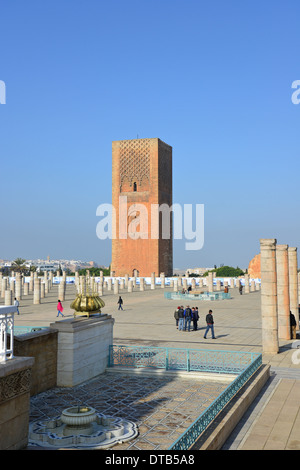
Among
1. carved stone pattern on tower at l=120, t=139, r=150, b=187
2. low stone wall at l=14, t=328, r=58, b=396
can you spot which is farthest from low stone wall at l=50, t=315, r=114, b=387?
carved stone pattern on tower at l=120, t=139, r=150, b=187

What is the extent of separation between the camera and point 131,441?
17.9ft

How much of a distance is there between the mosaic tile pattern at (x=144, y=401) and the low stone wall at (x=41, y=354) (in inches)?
7.1

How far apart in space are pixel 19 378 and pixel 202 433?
223 cm

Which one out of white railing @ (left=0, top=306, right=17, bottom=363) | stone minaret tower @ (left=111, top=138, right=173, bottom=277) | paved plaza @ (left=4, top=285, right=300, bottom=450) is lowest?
paved plaza @ (left=4, top=285, right=300, bottom=450)

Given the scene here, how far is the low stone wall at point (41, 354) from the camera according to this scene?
7262 mm

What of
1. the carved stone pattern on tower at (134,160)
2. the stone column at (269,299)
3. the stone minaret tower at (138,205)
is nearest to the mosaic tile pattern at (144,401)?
the stone column at (269,299)

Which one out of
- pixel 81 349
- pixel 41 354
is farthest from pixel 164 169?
pixel 41 354

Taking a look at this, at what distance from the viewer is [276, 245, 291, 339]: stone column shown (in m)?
13.5

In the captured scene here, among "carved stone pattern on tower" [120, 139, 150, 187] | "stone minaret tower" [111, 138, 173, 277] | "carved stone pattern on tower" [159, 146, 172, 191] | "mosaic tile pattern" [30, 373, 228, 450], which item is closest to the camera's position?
"mosaic tile pattern" [30, 373, 228, 450]

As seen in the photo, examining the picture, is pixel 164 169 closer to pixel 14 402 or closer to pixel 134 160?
pixel 134 160

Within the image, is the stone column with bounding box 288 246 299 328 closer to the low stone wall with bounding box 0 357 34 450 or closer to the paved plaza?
the paved plaza

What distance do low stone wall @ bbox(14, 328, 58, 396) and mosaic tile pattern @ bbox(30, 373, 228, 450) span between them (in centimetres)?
18

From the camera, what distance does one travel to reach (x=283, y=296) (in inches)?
542

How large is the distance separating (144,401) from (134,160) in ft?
161
